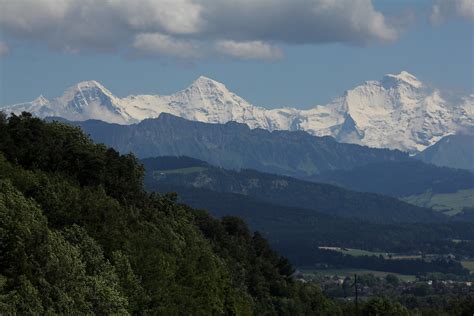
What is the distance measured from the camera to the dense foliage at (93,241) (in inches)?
2758

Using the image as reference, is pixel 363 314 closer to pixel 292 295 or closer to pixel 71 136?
pixel 292 295

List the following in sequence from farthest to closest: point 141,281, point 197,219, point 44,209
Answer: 1. point 197,219
2. point 141,281
3. point 44,209

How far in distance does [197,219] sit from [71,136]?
46.1 metres

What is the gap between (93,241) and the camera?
8594cm

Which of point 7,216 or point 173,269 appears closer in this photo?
point 7,216

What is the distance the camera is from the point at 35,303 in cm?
6475

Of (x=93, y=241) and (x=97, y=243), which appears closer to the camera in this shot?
(x=93, y=241)

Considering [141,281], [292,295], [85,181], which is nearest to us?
[141,281]

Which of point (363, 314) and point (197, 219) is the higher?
point (197, 219)

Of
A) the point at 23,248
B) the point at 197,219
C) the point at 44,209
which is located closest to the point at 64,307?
the point at 23,248

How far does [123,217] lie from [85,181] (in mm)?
16446

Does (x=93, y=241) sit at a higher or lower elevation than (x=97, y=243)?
higher

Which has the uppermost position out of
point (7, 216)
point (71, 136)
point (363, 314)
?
point (71, 136)

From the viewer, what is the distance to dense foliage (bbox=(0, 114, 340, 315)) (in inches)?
2758
